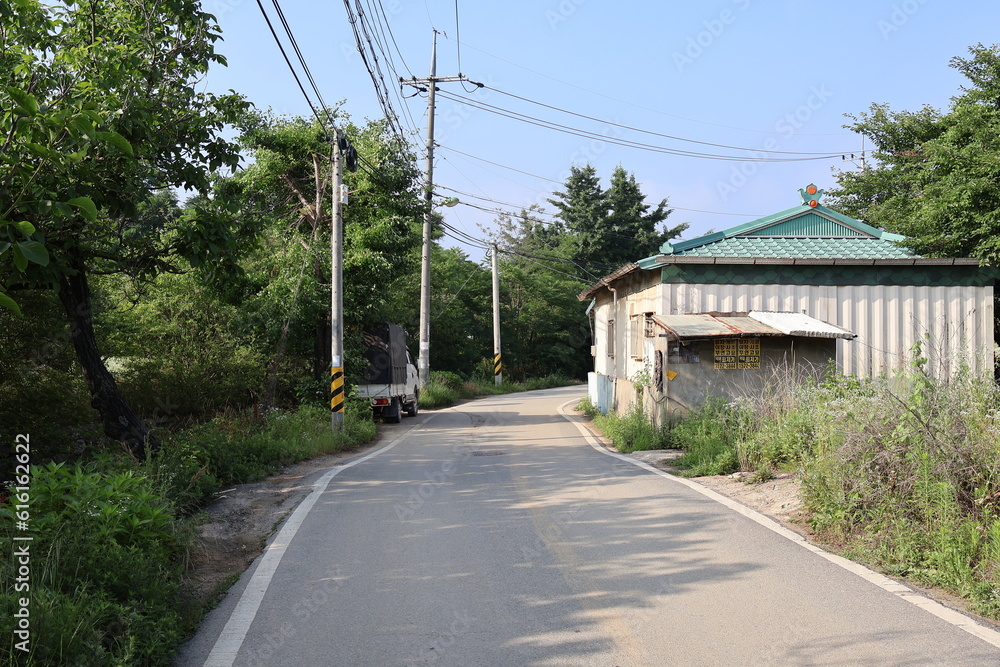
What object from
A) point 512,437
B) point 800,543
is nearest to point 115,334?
point 512,437

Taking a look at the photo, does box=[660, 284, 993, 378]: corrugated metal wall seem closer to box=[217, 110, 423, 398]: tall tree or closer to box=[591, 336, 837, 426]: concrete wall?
box=[591, 336, 837, 426]: concrete wall

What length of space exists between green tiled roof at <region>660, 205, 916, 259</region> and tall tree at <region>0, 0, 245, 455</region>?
9133 mm

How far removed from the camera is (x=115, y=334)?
1533 cm

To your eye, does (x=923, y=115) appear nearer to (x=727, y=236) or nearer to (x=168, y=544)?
(x=727, y=236)

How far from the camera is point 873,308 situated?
15586 millimetres

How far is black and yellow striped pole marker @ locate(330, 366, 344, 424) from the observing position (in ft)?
50.7

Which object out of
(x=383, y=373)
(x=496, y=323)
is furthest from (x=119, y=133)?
(x=496, y=323)

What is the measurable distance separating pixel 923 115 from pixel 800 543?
22.8 meters

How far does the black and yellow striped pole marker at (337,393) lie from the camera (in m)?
15.4

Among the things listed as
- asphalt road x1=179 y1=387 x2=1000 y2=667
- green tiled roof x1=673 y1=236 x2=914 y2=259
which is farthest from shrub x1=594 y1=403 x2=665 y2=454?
asphalt road x1=179 y1=387 x2=1000 y2=667

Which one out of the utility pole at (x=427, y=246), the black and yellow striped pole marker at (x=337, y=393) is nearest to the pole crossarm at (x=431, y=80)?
the utility pole at (x=427, y=246)

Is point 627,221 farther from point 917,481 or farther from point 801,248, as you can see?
point 917,481

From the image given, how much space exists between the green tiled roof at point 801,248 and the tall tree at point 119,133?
9.43m

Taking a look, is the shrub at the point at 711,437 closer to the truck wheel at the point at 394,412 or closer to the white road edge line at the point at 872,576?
the white road edge line at the point at 872,576
